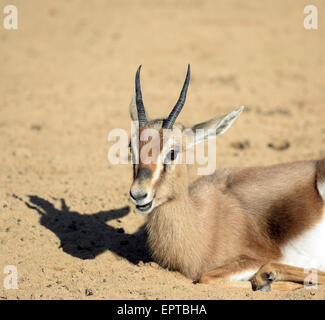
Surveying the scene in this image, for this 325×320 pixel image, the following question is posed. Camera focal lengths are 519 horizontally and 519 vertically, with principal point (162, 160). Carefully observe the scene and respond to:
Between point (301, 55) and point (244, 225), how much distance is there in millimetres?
10392

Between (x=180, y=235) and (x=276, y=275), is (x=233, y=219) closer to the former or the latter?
(x=180, y=235)

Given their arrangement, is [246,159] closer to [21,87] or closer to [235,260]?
[235,260]

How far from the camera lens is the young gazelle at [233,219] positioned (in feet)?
17.7

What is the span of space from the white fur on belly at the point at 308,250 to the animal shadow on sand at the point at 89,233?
1.62 meters

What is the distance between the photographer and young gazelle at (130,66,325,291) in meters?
5.40

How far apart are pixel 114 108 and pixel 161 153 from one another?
675cm

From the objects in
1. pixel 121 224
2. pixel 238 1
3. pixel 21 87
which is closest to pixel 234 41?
pixel 238 1

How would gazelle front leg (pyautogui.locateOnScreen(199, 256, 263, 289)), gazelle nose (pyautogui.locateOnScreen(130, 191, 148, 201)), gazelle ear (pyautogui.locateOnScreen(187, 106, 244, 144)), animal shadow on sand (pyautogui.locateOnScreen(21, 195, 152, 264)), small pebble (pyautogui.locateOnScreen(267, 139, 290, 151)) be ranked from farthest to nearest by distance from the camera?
1. small pebble (pyautogui.locateOnScreen(267, 139, 290, 151))
2. animal shadow on sand (pyautogui.locateOnScreen(21, 195, 152, 264))
3. gazelle ear (pyautogui.locateOnScreen(187, 106, 244, 144))
4. gazelle front leg (pyautogui.locateOnScreen(199, 256, 263, 289))
5. gazelle nose (pyautogui.locateOnScreen(130, 191, 148, 201))

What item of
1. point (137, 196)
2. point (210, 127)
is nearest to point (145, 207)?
point (137, 196)

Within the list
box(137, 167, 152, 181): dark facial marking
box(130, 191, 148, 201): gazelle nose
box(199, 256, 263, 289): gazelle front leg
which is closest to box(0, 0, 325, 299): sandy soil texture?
box(199, 256, 263, 289): gazelle front leg

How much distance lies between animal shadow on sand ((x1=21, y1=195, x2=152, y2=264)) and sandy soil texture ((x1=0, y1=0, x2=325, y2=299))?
0.02 metres

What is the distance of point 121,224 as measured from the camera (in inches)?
278

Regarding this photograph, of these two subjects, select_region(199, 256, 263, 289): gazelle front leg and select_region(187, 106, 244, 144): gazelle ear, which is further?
select_region(187, 106, 244, 144): gazelle ear

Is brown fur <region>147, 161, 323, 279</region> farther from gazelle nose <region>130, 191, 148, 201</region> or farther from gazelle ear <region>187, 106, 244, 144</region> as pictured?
gazelle nose <region>130, 191, 148, 201</region>
